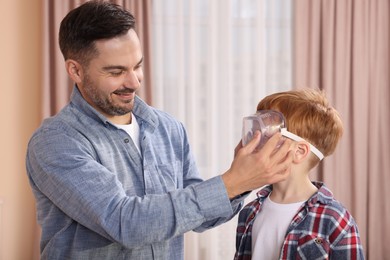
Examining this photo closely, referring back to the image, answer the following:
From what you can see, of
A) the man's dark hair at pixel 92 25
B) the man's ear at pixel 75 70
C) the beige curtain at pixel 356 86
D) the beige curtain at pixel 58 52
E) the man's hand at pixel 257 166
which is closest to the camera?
the man's hand at pixel 257 166

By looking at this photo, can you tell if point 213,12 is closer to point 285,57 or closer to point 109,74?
point 285,57

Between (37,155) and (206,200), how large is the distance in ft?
1.75

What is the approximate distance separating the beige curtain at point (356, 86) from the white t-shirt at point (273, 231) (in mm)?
2264

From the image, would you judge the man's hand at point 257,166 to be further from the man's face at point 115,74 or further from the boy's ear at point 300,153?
the man's face at point 115,74

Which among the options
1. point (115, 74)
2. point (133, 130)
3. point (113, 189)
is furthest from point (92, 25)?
point (113, 189)

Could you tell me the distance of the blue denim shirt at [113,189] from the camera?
1589 millimetres

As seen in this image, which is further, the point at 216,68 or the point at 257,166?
the point at 216,68

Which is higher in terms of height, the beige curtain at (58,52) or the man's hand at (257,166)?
the beige curtain at (58,52)

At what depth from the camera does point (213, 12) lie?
4094 mm

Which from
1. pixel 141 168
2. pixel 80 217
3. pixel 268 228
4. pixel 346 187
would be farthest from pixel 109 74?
pixel 346 187

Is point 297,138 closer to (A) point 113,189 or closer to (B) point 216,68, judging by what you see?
(A) point 113,189

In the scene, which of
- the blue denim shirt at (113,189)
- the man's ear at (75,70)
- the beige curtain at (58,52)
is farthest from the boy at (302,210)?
the beige curtain at (58,52)

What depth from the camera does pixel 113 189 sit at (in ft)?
5.43

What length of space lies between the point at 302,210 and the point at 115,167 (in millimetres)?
602
